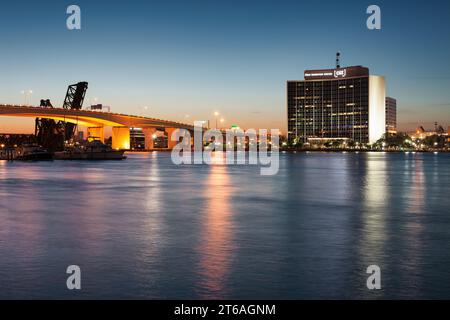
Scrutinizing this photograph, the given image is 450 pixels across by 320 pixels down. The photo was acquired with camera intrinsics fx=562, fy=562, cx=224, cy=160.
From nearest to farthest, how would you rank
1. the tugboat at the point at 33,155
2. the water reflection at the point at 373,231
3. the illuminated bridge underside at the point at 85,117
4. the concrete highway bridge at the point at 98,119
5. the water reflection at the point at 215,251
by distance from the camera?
1. the water reflection at the point at 215,251
2. the water reflection at the point at 373,231
3. the tugboat at the point at 33,155
4. the illuminated bridge underside at the point at 85,117
5. the concrete highway bridge at the point at 98,119

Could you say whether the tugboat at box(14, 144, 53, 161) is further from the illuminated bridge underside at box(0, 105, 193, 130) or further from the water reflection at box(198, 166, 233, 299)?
the water reflection at box(198, 166, 233, 299)

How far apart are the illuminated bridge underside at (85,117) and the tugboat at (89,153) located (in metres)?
20.0

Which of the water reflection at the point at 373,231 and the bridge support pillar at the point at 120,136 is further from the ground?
the bridge support pillar at the point at 120,136

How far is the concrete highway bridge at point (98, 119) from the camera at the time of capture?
13912cm

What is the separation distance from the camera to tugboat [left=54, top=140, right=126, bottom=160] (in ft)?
362

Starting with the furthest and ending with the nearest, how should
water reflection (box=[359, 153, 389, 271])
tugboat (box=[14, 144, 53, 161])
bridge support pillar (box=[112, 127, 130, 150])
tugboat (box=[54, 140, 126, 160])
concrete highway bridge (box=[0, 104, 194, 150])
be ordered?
bridge support pillar (box=[112, 127, 130, 150]) < concrete highway bridge (box=[0, 104, 194, 150]) < tugboat (box=[54, 140, 126, 160]) < tugboat (box=[14, 144, 53, 161]) < water reflection (box=[359, 153, 389, 271])

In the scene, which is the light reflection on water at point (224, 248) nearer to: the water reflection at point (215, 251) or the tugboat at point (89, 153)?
the water reflection at point (215, 251)

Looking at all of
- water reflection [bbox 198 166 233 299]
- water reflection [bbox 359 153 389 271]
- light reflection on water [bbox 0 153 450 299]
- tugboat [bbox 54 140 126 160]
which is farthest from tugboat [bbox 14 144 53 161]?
water reflection [bbox 198 166 233 299]

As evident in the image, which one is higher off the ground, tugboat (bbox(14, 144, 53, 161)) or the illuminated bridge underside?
the illuminated bridge underside

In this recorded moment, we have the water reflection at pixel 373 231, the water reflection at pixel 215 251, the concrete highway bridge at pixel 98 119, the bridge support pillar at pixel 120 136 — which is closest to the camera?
the water reflection at pixel 215 251

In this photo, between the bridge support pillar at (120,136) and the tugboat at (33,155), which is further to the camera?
the bridge support pillar at (120,136)

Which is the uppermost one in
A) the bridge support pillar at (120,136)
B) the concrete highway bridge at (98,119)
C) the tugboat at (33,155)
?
the concrete highway bridge at (98,119)

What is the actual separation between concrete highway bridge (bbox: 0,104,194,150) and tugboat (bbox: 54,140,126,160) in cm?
1996

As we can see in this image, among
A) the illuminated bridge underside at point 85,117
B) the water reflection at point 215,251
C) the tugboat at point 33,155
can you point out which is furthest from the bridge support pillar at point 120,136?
the water reflection at point 215,251
